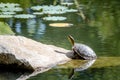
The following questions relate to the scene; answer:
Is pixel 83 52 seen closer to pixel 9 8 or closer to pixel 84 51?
pixel 84 51

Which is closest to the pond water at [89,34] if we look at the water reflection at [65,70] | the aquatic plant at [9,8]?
the water reflection at [65,70]

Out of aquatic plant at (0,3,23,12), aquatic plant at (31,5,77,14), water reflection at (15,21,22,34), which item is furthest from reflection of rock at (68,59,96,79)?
aquatic plant at (0,3,23,12)

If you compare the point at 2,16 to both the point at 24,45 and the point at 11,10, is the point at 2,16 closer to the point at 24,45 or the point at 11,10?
the point at 11,10

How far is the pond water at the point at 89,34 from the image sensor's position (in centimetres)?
321

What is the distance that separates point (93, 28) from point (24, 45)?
1553mm

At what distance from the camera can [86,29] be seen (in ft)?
15.8

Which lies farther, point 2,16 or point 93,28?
point 2,16

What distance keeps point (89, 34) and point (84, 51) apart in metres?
Result: 0.88

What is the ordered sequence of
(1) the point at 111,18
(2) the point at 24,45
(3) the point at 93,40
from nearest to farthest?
(2) the point at 24,45 → (3) the point at 93,40 → (1) the point at 111,18

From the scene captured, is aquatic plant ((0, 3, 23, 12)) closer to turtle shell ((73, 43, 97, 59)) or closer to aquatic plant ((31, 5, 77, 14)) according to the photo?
aquatic plant ((31, 5, 77, 14))

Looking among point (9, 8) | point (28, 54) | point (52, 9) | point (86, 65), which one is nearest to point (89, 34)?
point (86, 65)

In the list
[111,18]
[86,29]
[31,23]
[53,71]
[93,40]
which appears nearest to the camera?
[53,71]

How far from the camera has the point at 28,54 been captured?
341 centimetres

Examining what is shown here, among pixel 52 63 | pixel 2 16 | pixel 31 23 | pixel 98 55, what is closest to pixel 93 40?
pixel 98 55
